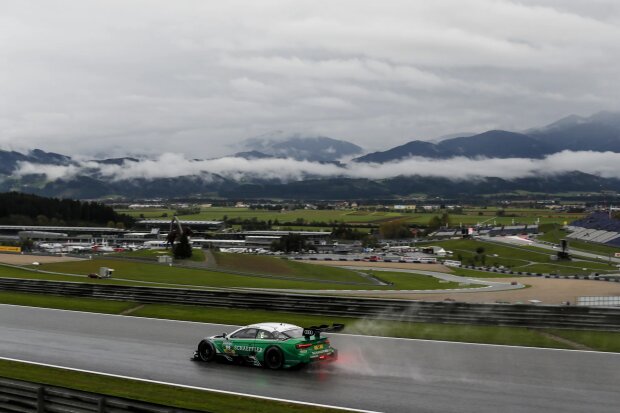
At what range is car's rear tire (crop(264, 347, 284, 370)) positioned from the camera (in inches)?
813

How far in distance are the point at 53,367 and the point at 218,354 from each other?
4976 mm

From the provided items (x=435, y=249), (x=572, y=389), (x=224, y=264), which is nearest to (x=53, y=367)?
(x=572, y=389)

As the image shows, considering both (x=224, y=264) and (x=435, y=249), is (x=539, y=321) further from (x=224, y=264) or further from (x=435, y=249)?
(x=435, y=249)

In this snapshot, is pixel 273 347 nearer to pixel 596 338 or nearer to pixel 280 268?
pixel 596 338

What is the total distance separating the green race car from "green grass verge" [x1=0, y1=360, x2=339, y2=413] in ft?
9.71

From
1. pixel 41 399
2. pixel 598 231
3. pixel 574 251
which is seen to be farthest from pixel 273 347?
pixel 598 231

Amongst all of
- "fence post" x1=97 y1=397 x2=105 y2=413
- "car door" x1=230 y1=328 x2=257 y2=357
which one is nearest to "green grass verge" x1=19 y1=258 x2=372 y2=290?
"car door" x1=230 y1=328 x2=257 y2=357

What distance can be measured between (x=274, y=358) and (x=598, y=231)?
494 feet

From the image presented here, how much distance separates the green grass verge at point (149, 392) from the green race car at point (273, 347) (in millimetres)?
2960

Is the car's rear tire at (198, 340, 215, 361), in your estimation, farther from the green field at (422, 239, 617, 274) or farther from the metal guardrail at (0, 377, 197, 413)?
the green field at (422, 239, 617, 274)

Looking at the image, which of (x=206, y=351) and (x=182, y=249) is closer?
(x=206, y=351)

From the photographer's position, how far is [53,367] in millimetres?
21312

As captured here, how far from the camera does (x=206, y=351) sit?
22078 millimetres

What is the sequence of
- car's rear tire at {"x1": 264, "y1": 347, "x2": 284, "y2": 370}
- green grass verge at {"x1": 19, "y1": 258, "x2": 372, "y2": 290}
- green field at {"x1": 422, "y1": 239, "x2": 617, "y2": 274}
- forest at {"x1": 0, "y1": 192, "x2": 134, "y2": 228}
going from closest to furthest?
car's rear tire at {"x1": 264, "y1": 347, "x2": 284, "y2": 370}
green grass verge at {"x1": 19, "y1": 258, "x2": 372, "y2": 290}
green field at {"x1": 422, "y1": 239, "x2": 617, "y2": 274}
forest at {"x1": 0, "y1": 192, "x2": 134, "y2": 228}
